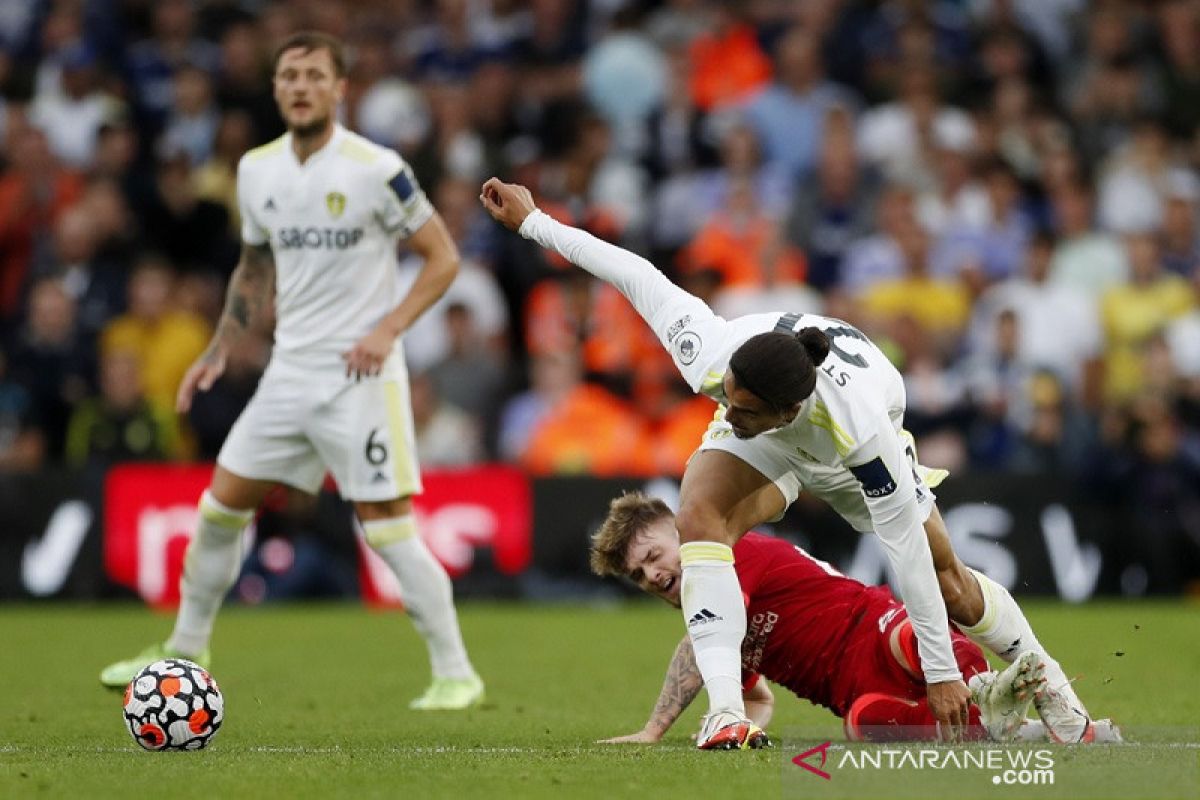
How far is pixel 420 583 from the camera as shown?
934 cm

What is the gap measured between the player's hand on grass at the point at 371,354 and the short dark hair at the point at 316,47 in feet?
4.33

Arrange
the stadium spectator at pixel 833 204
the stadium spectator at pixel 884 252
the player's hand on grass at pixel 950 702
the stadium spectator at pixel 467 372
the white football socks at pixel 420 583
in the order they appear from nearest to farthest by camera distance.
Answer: the player's hand on grass at pixel 950 702
the white football socks at pixel 420 583
the stadium spectator at pixel 467 372
the stadium spectator at pixel 884 252
the stadium spectator at pixel 833 204

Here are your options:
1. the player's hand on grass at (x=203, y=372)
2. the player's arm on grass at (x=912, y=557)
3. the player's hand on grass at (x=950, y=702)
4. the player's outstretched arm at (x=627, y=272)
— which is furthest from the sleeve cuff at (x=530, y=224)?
the player's hand on grass at (x=203, y=372)

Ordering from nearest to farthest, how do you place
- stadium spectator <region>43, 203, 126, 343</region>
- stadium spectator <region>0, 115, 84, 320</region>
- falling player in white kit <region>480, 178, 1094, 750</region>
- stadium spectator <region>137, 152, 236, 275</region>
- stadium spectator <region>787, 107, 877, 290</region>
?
falling player in white kit <region>480, 178, 1094, 750</region>, stadium spectator <region>43, 203, 126, 343</region>, stadium spectator <region>787, 107, 877, 290</region>, stadium spectator <region>137, 152, 236, 275</region>, stadium spectator <region>0, 115, 84, 320</region>

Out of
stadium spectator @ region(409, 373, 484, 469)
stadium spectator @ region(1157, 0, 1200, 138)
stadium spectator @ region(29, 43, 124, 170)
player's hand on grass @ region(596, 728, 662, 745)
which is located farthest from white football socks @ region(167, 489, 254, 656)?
stadium spectator @ region(1157, 0, 1200, 138)

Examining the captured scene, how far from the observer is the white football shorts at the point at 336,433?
935 cm

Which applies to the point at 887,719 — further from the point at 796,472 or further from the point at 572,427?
the point at 572,427

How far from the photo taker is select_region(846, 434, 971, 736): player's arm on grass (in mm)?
7055

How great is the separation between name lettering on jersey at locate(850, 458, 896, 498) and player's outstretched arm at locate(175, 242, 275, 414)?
150 inches

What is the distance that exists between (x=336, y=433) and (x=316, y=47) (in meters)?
1.81

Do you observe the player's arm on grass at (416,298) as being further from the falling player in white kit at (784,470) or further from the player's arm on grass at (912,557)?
the player's arm on grass at (912,557)

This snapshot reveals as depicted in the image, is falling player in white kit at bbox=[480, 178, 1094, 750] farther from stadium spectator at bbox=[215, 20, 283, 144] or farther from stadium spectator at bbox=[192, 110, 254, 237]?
stadium spectator at bbox=[215, 20, 283, 144]

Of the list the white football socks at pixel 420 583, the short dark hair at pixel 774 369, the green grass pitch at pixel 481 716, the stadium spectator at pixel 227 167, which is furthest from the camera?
the stadium spectator at pixel 227 167

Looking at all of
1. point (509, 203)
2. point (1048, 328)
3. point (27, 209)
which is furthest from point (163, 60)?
point (509, 203)
